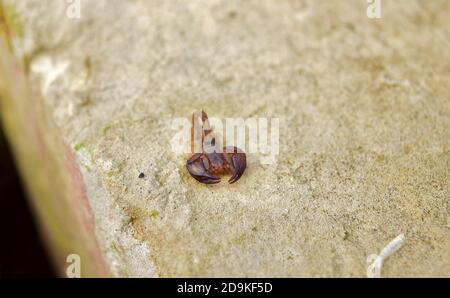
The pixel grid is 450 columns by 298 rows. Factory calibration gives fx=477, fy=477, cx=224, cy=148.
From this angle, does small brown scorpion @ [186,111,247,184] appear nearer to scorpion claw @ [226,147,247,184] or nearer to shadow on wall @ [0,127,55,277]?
scorpion claw @ [226,147,247,184]

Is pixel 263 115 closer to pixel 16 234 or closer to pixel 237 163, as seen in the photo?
pixel 237 163

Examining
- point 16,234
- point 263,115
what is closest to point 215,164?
point 263,115

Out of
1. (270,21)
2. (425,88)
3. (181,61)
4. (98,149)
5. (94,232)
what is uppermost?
(270,21)

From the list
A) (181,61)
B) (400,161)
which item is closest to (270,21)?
(181,61)

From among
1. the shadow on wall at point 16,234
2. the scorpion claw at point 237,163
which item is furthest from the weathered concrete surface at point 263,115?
the shadow on wall at point 16,234

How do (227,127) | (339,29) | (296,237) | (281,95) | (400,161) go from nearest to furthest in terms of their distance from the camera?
1. (296,237)
2. (400,161)
3. (227,127)
4. (281,95)
5. (339,29)

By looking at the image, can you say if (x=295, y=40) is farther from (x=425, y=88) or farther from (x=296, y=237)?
(x=296, y=237)
